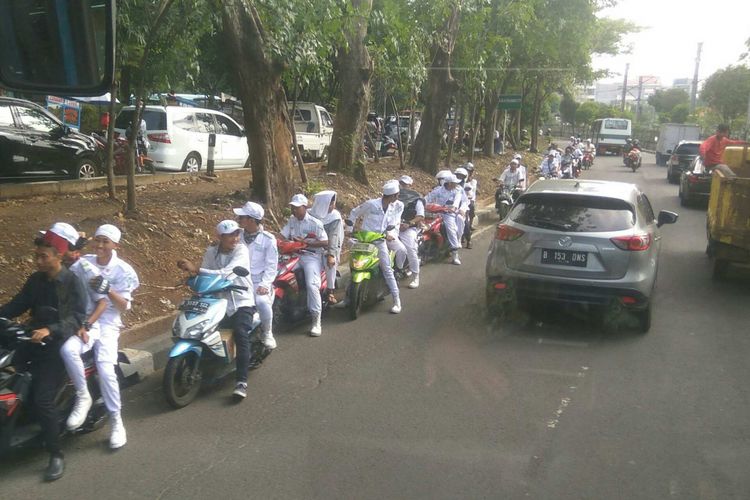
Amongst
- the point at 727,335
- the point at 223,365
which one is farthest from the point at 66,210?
the point at 727,335

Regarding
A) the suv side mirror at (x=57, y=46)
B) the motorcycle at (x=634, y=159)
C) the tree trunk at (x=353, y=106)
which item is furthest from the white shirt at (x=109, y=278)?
the motorcycle at (x=634, y=159)

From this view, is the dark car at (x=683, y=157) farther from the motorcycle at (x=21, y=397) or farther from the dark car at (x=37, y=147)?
the motorcycle at (x=21, y=397)

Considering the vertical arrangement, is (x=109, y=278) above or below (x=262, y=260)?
above

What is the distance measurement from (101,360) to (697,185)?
18858mm

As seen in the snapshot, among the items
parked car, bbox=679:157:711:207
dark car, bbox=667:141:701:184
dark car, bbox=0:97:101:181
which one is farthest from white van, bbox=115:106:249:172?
dark car, bbox=667:141:701:184

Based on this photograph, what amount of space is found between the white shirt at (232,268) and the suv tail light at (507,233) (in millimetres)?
2980

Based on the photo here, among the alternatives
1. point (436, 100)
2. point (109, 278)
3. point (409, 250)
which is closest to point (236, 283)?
point (109, 278)

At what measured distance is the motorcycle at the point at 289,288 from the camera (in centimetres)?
743

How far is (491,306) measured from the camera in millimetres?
8469

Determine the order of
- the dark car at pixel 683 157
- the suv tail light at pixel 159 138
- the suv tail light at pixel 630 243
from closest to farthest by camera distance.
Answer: the suv tail light at pixel 630 243, the suv tail light at pixel 159 138, the dark car at pixel 683 157

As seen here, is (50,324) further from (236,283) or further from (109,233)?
(236,283)

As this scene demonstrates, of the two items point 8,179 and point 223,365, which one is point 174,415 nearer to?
point 223,365

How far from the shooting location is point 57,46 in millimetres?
2635

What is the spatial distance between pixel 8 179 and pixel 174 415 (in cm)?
786
